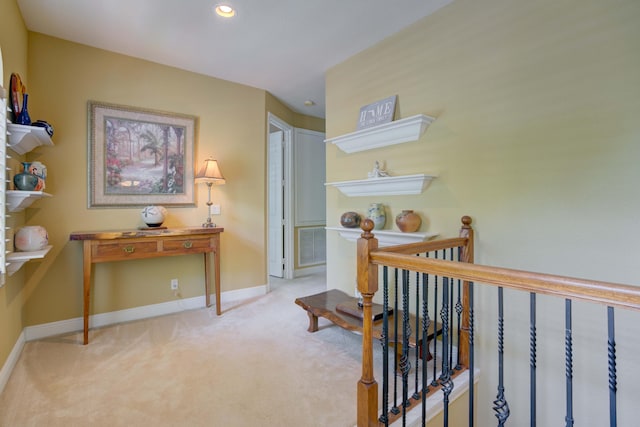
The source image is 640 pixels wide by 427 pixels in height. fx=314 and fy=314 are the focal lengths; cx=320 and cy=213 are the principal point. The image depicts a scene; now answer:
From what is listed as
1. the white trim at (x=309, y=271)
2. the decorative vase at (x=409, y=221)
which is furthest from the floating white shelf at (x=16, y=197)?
the white trim at (x=309, y=271)

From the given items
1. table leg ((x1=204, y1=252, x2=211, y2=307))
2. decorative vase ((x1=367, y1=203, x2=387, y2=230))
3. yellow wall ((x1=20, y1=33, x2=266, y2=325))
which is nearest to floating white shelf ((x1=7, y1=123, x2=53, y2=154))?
yellow wall ((x1=20, y1=33, x2=266, y2=325))

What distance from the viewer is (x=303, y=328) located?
9.55ft

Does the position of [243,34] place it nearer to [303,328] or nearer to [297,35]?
[297,35]

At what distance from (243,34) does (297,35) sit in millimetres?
468

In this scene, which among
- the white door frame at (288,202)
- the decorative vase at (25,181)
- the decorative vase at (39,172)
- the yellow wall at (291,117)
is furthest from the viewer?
the white door frame at (288,202)

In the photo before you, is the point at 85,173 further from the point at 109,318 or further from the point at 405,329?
the point at 405,329

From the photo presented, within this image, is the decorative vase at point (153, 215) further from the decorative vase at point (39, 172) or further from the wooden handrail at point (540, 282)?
the wooden handrail at point (540, 282)

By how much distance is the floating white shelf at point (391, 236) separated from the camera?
2.45 m

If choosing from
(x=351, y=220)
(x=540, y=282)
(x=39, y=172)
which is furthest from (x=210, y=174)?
(x=540, y=282)

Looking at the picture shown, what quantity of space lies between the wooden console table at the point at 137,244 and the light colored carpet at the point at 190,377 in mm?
371

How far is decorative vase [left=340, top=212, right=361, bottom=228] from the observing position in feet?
9.89

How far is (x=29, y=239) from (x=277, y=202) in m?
3.06

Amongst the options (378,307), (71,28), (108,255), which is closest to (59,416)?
(108,255)

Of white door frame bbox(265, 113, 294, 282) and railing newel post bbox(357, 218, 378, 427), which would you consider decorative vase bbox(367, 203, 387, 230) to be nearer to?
railing newel post bbox(357, 218, 378, 427)
